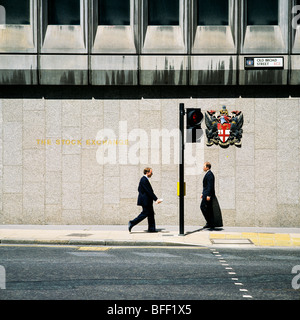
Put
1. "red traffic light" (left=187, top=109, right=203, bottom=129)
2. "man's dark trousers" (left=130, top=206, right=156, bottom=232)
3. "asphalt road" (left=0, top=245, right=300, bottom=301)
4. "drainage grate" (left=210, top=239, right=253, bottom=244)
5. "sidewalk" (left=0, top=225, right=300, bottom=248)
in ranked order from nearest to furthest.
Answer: "asphalt road" (left=0, top=245, right=300, bottom=301), "sidewalk" (left=0, top=225, right=300, bottom=248), "drainage grate" (left=210, top=239, right=253, bottom=244), "red traffic light" (left=187, top=109, right=203, bottom=129), "man's dark trousers" (left=130, top=206, right=156, bottom=232)

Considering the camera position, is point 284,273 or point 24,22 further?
point 24,22

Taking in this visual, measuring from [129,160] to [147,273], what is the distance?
8038mm

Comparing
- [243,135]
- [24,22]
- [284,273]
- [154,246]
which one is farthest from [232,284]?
[24,22]

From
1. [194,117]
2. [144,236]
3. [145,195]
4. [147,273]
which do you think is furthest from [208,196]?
[147,273]

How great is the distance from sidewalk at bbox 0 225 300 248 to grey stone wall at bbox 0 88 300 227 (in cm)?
62

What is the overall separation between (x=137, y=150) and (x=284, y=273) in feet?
28.1

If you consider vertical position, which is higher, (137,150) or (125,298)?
(137,150)

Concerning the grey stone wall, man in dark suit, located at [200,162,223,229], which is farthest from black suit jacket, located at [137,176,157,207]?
the grey stone wall

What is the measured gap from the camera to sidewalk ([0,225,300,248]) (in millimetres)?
13641

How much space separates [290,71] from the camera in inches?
669

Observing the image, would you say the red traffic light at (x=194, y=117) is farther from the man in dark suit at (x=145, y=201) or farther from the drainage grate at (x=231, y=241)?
the drainage grate at (x=231, y=241)

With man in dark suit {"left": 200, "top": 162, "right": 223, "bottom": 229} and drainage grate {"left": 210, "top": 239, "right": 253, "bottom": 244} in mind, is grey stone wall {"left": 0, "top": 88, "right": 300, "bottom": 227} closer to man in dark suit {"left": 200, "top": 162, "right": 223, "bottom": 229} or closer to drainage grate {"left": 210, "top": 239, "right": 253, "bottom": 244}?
man in dark suit {"left": 200, "top": 162, "right": 223, "bottom": 229}

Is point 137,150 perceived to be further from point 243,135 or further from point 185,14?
point 185,14

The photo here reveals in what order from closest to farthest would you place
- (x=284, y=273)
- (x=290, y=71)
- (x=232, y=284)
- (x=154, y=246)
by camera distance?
(x=232, y=284) < (x=284, y=273) < (x=154, y=246) < (x=290, y=71)
